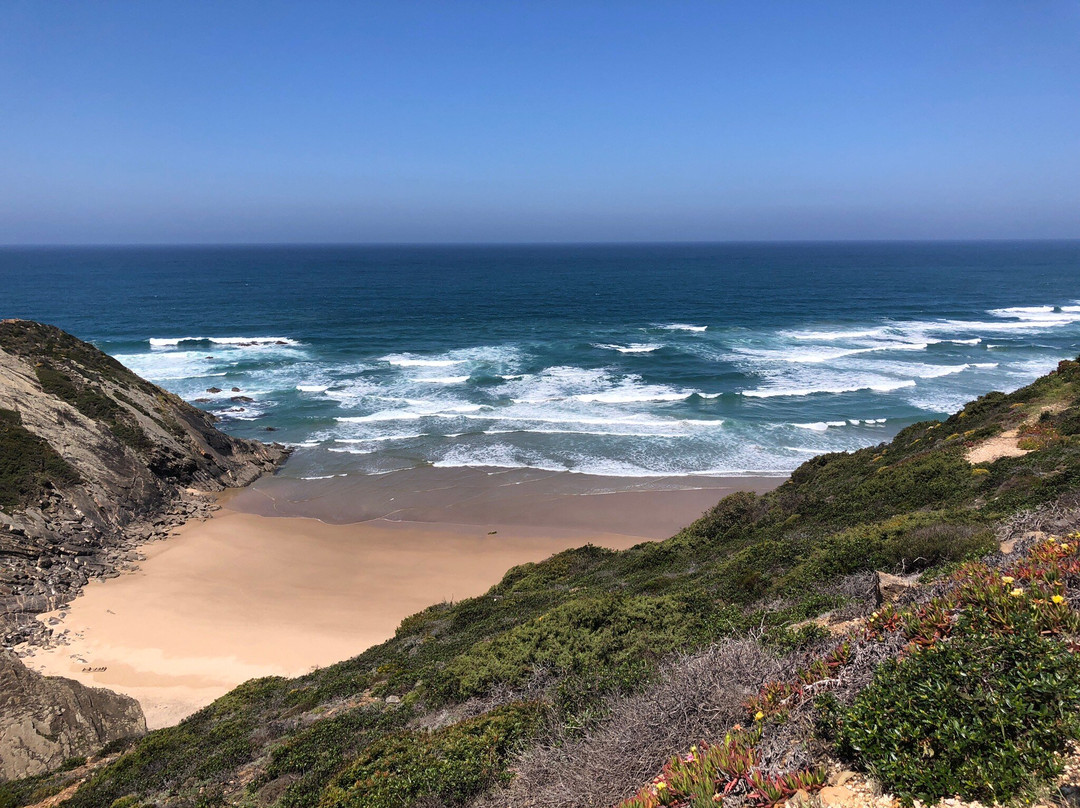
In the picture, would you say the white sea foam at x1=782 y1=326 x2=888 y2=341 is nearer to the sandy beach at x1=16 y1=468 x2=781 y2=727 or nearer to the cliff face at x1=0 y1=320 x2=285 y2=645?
the sandy beach at x1=16 y1=468 x2=781 y2=727

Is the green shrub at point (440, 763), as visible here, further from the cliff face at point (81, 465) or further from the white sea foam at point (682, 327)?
the white sea foam at point (682, 327)

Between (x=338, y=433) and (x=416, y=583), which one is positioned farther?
(x=338, y=433)

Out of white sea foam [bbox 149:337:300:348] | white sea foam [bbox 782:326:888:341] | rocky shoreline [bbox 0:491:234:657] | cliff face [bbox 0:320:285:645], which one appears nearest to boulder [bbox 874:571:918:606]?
rocky shoreline [bbox 0:491:234:657]

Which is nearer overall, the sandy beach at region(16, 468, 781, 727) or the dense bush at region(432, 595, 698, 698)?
the dense bush at region(432, 595, 698, 698)

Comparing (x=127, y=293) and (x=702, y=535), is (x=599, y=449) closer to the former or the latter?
(x=702, y=535)

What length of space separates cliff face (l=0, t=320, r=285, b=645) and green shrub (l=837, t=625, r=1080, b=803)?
19873 mm

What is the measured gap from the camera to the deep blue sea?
33.1 meters

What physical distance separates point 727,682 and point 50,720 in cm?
1275

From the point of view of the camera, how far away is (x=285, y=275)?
4658 inches

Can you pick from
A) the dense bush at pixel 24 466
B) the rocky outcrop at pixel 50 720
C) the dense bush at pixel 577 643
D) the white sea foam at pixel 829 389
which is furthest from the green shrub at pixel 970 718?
the white sea foam at pixel 829 389

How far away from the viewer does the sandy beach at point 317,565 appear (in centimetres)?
1547

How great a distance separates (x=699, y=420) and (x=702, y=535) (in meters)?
20.4

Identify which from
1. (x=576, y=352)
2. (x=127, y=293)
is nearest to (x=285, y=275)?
(x=127, y=293)

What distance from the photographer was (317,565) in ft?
69.3
